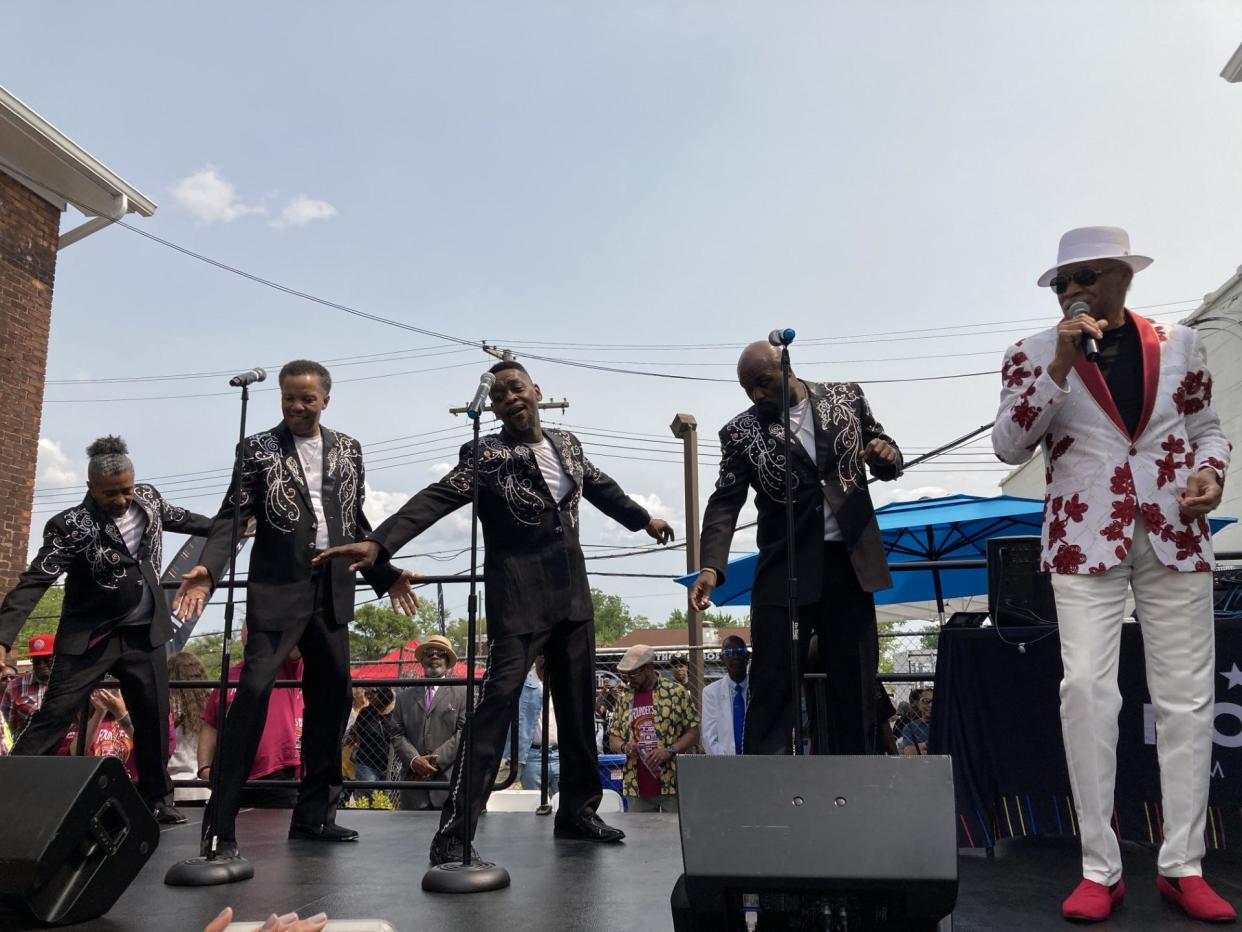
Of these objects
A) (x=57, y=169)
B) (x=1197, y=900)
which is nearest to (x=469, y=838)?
(x=1197, y=900)

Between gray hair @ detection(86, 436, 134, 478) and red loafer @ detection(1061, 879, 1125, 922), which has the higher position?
gray hair @ detection(86, 436, 134, 478)

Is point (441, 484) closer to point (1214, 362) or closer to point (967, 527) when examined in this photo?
point (967, 527)

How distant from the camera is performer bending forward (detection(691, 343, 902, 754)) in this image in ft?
12.0

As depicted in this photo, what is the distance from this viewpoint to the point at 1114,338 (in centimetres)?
320

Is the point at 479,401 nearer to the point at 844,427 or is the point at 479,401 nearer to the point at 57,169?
the point at 844,427

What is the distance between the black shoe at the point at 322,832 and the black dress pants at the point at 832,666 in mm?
1779

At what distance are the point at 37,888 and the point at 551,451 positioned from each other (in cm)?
221

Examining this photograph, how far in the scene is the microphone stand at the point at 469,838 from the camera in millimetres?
3213

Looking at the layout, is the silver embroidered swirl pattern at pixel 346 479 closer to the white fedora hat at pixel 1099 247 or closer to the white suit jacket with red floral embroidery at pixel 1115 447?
the white suit jacket with red floral embroidery at pixel 1115 447

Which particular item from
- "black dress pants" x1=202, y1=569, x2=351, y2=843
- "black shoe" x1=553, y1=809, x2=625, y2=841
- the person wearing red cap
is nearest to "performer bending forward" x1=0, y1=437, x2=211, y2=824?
"black dress pants" x1=202, y1=569, x2=351, y2=843

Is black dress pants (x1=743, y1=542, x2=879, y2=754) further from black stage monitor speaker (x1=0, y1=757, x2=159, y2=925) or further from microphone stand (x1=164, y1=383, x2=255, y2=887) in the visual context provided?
black stage monitor speaker (x1=0, y1=757, x2=159, y2=925)

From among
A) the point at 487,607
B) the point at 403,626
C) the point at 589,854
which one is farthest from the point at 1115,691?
the point at 403,626

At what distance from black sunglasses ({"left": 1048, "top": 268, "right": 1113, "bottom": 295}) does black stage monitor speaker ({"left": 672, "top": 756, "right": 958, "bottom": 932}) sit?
5.06 feet

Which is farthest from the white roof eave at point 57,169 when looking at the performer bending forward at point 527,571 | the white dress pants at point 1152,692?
the white dress pants at point 1152,692
